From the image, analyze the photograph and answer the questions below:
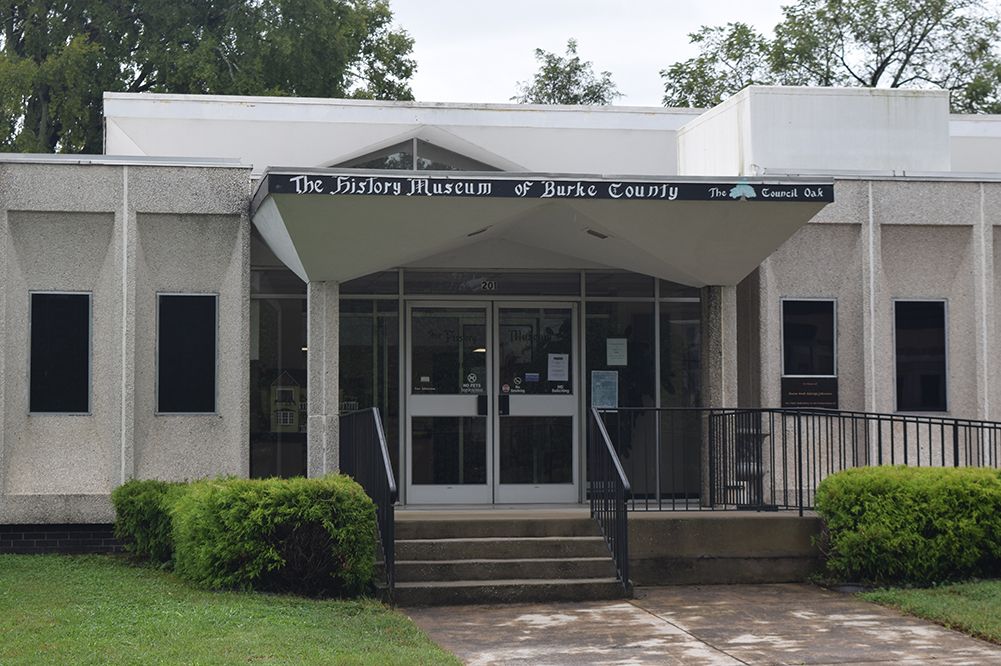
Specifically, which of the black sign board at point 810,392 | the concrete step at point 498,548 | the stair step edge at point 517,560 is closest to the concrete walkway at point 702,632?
the stair step edge at point 517,560

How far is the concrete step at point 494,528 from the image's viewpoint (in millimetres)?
11359

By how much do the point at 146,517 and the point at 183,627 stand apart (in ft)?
11.8

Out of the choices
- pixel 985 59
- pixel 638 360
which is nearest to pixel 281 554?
pixel 638 360

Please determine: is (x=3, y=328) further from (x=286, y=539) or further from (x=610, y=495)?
(x=610, y=495)

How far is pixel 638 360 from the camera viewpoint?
45.9 feet

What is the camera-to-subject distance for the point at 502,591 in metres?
10.6

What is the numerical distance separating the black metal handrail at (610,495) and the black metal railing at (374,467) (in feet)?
6.01

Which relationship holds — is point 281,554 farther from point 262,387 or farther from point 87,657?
point 262,387

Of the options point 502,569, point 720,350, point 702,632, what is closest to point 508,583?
point 502,569

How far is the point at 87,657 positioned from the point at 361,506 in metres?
3.03

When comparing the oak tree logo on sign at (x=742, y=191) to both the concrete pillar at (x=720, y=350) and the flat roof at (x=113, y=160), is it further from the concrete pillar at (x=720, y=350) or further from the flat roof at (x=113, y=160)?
the flat roof at (x=113, y=160)

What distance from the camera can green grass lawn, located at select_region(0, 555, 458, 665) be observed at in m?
7.70

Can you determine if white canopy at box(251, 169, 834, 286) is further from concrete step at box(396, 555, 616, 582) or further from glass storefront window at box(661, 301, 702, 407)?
concrete step at box(396, 555, 616, 582)

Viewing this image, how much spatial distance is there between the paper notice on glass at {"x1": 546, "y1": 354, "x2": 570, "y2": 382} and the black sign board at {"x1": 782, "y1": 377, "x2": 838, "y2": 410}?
2244 mm
